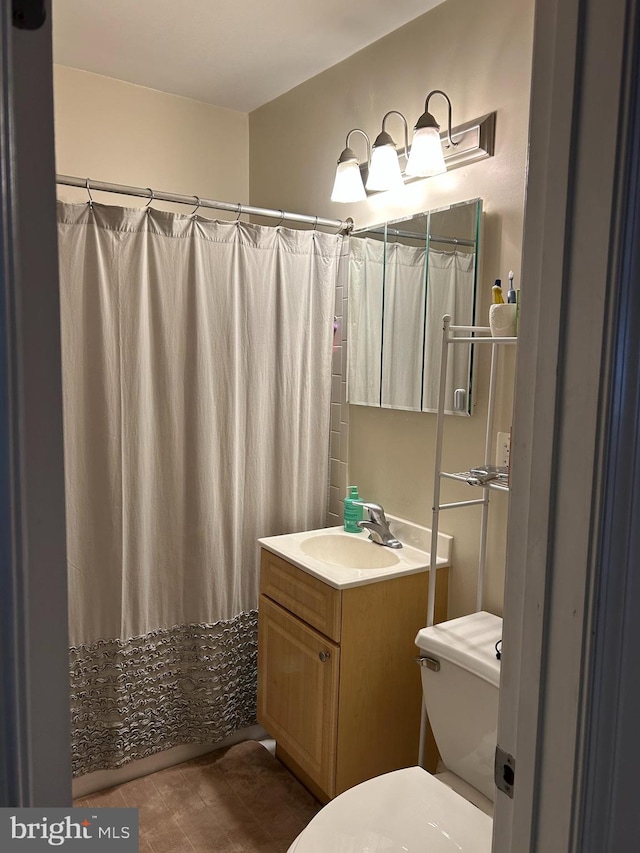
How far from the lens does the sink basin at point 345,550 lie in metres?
2.29

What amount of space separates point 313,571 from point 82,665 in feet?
2.71

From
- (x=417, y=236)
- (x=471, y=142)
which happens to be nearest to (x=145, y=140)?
(x=417, y=236)

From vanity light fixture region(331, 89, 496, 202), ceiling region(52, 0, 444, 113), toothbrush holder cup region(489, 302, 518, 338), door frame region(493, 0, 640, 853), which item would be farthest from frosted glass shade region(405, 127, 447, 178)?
door frame region(493, 0, 640, 853)

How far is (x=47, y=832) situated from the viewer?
49 centimetres

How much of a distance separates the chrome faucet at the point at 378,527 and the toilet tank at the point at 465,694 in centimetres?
48

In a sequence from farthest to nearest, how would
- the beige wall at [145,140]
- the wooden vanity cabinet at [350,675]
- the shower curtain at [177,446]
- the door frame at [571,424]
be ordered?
the beige wall at [145,140], the shower curtain at [177,446], the wooden vanity cabinet at [350,675], the door frame at [571,424]

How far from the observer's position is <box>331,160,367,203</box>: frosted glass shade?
2252 mm

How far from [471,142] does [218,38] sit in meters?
1.02

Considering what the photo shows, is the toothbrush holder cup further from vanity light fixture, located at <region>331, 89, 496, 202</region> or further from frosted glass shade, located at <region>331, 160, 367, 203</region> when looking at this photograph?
frosted glass shade, located at <region>331, 160, 367, 203</region>

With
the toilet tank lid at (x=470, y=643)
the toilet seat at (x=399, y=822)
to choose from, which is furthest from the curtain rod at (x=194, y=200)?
Result: the toilet seat at (x=399, y=822)

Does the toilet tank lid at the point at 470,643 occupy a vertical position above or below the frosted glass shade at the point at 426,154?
below

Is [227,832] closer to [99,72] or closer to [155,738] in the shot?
[155,738]

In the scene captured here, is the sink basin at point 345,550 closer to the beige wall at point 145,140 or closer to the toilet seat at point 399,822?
the toilet seat at point 399,822

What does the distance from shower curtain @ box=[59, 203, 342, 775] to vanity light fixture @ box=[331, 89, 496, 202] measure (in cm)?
28
